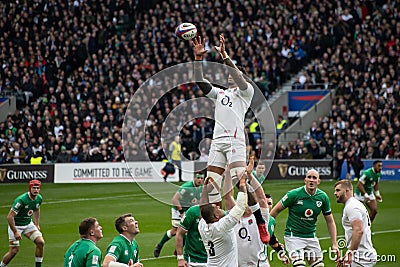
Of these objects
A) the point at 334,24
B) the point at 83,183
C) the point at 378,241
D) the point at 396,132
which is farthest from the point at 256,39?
the point at 378,241

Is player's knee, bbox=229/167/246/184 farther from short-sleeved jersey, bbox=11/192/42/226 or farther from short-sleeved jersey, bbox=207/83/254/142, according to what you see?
short-sleeved jersey, bbox=11/192/42/226

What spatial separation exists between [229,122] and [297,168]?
73.1 feet

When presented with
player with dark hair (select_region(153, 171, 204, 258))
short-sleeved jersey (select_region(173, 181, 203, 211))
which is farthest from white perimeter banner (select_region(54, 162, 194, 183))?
short-sleeved jersey (select_region(173, 181, 203, 211))

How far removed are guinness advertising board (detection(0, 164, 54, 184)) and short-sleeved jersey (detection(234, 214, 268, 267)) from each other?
24.2 m

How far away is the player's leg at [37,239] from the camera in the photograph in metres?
15.9

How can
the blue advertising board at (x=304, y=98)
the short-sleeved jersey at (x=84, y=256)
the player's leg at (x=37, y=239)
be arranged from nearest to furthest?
the short-sleeved jersey at (x=84, y=256) → the player's leg at (x=37, y=239) → the blue advertising board at (x=304, y=98)

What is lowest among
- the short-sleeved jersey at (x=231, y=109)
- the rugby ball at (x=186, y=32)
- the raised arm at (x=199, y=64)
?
the short-sleeved jersey at (x=231, y=109)

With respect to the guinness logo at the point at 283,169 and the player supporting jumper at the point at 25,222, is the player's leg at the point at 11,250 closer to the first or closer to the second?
the player supporting jumper at the point at 25,222

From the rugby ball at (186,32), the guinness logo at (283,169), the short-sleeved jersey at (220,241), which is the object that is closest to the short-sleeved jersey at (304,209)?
the short-sleeved jersey at (220,241)

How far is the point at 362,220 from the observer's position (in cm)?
1191

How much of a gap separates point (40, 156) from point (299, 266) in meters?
25.0

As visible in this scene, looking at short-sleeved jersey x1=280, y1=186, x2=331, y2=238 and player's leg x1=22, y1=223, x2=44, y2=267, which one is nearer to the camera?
short-sleeved jersey x1=280, y1=186, x2=331, y2=238

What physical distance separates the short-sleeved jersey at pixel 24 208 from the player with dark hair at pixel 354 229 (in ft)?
23.0

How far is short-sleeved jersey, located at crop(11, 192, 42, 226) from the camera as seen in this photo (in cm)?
1595
